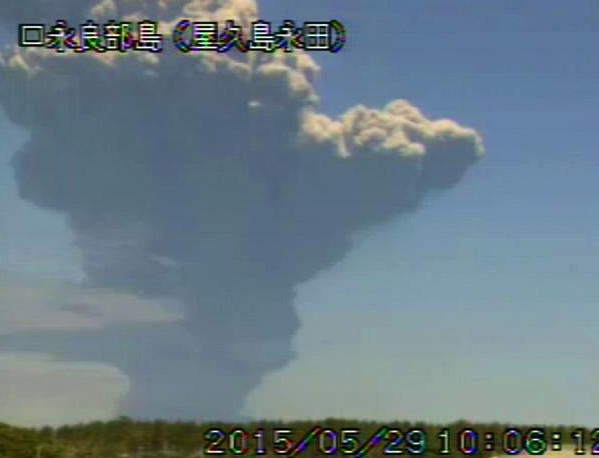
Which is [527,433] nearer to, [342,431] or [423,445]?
[423,445]

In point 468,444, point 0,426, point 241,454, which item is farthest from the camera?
point 0,426

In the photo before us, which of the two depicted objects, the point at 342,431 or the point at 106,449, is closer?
the point at 342,431

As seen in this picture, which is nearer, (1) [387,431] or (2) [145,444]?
(1) [387,431]

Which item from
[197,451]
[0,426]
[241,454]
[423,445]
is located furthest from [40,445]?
[423,445]

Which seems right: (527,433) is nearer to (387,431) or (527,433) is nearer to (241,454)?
(387,431)

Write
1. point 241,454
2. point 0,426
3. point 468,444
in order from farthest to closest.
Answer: point 0,426 → point 468,444 → point 241,454

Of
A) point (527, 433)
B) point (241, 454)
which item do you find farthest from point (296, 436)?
point (527, 433)

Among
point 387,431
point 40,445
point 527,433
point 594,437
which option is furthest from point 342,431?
point 40,445
